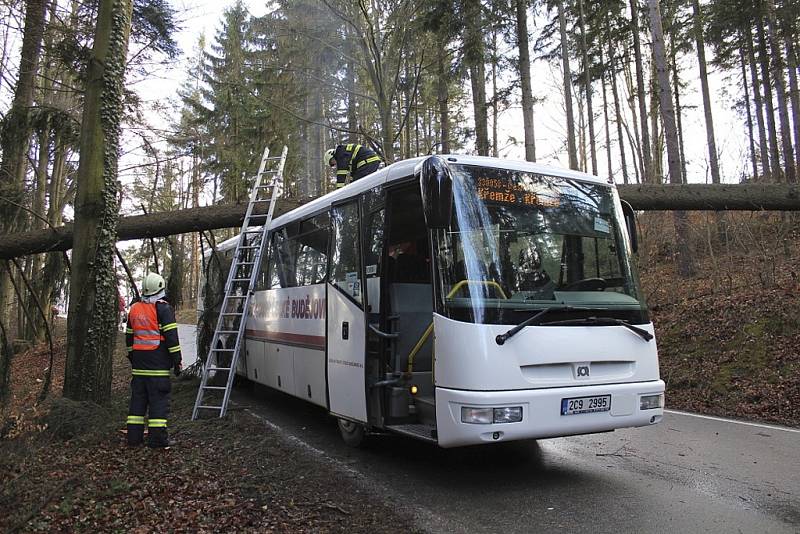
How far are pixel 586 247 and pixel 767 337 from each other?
21.6 feet

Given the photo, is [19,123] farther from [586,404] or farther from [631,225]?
[586,404]

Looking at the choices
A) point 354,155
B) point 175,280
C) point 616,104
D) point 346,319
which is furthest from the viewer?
point 616,104

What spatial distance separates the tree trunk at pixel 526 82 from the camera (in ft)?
51.2

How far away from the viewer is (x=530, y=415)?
4617 millimetres

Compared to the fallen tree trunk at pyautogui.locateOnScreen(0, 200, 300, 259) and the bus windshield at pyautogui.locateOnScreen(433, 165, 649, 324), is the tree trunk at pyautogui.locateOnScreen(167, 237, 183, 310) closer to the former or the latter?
the fallen tree trunk at pyautogui.locateOnScreen(0, 200, 300, 259)

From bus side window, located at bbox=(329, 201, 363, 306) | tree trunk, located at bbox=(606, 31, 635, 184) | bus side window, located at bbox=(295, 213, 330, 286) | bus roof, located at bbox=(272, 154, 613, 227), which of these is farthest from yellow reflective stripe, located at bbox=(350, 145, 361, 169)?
tree trunk, located at bbox=(606, 31, 635, 184)

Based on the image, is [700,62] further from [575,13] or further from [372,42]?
[372,42]

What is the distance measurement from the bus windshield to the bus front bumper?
0.62 meters

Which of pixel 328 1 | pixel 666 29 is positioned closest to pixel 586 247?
pixel 328 1

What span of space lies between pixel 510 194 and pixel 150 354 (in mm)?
4446

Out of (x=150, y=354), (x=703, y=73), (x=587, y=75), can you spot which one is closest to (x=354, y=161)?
(x=150, y=354)

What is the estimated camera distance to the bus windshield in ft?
15.9

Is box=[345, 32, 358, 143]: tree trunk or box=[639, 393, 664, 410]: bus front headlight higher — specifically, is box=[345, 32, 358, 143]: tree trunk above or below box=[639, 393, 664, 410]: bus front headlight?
above

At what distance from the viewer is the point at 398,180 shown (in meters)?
5.65
